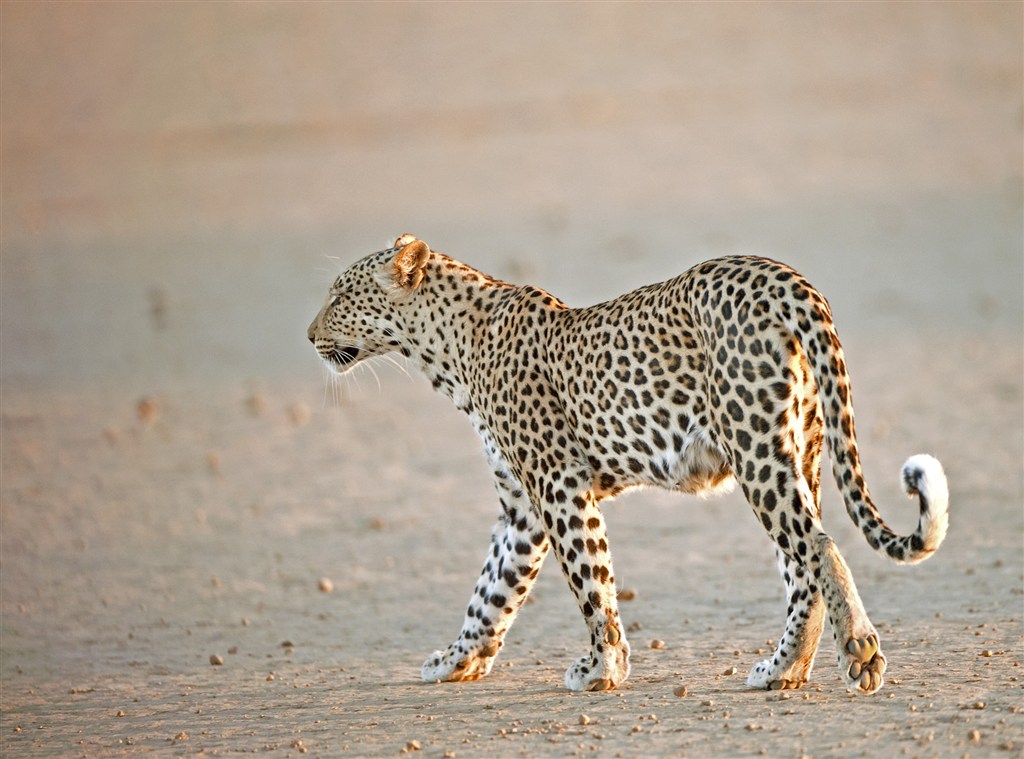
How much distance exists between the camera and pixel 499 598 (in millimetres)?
8203

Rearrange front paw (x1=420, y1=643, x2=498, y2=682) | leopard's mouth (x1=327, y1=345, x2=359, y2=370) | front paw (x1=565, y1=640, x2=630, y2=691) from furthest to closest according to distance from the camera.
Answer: leopard's mouth (x1=327, y1=345, x2=359, y2=370) → front paw (x1=420, y1=643, x2=498, y2=682) → front paw (x1=565, y1=640, x2=630, y2=691)

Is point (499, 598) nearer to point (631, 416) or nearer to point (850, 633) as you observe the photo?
point (631, 416)

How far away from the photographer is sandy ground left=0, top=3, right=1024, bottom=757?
7.77 m

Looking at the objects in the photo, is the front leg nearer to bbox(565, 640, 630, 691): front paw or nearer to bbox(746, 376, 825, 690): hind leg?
bbox(565, 640, 630, 691): front paw

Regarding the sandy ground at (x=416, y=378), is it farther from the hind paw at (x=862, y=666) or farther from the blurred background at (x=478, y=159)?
the hind paw at (x=862, y=666)

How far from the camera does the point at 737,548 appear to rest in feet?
35.1

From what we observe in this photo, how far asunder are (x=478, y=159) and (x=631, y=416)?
757 inches

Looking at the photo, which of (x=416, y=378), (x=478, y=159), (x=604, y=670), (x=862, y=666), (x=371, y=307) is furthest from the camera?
(x=478, y=159)

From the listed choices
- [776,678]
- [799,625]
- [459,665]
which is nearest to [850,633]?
[799,625]

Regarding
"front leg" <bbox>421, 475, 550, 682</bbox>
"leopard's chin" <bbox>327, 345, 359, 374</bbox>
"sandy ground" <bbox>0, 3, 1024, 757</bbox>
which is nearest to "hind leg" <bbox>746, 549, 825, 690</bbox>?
"sandy ground" <bbox>0, 3, 1024, 757</bbox>

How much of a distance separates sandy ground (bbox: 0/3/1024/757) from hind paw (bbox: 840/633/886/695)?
21 centimetres

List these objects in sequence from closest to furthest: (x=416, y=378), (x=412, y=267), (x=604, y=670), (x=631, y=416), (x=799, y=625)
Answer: (x=799, y=625), (x=631, y=416), (x=604, y=670), (x=412, y=267), (x=416, y=378)

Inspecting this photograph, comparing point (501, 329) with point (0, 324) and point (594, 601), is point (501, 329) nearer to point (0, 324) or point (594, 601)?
point (594, 601)

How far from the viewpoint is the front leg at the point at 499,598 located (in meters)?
8.17
